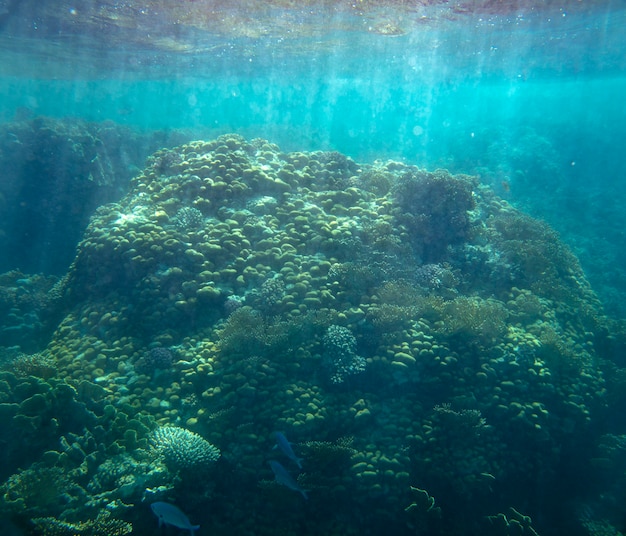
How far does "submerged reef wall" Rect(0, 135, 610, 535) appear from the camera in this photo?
6191 millimetres

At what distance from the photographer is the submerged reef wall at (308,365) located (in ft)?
20.3

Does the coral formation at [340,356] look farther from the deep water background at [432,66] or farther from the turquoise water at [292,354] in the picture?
the deep water background at [432,66]

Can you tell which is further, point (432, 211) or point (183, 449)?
point (432, 211)

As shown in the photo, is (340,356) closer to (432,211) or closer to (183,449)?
(183,449)

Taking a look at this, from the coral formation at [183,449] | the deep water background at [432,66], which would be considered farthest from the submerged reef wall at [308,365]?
the deep water background at [432,66]

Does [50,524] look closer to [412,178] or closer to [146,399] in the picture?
[146,399]

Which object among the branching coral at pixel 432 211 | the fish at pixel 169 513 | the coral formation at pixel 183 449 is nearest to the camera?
the fish at pixel 169 513

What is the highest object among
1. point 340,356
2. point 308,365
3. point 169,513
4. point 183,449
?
point 340,356

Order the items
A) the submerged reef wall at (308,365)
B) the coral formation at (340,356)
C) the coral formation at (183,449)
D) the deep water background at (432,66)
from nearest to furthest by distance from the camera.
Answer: the coral formation at (183,449)
the submerged reef wall at (308,365)
the coral formation at (340,356)
the deep water background at (432,66)

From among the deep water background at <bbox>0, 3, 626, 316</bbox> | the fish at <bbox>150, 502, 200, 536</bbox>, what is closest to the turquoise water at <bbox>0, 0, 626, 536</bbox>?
the fish at <bbox>150, 502, 200, 536</bbox>

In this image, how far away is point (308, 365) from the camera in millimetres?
7543

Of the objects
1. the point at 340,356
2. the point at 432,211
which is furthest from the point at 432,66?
the point at 340,356

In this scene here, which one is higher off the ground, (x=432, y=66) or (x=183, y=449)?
(x=432, y=66)

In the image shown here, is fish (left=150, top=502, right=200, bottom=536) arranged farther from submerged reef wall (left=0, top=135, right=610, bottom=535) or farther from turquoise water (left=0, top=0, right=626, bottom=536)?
submerged reef wall (left=0, top=135, right=610, bottom=535)
